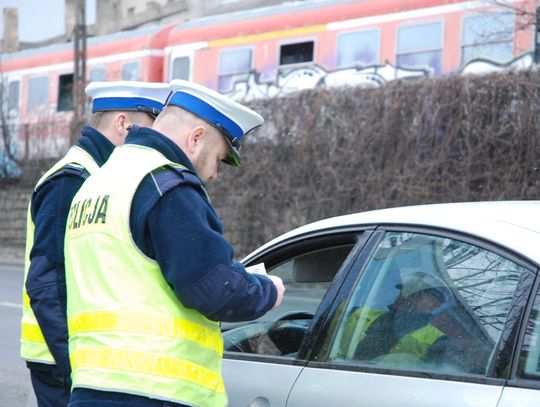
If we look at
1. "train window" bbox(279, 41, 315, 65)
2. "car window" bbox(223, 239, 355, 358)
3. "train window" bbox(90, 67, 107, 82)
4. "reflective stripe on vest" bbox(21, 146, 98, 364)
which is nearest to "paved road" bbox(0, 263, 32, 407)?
"reflective stripe on vest" bbox(21, 146, 98, 364)

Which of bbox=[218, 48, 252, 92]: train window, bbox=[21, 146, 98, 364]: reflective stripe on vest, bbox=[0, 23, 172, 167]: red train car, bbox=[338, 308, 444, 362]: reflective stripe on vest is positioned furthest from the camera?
bbox=[0, 23, 172, 167]: red train car

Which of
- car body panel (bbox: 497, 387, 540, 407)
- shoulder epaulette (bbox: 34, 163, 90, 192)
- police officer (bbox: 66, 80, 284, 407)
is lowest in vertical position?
car body panel (bbox: 497, 387, 540, 407)

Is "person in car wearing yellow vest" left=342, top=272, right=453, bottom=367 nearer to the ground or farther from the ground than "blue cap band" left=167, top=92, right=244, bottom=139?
nearer to the ground

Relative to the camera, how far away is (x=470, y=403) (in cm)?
261

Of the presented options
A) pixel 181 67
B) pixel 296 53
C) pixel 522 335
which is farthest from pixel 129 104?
pixel 181 67

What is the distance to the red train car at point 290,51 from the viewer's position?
15.5 metres

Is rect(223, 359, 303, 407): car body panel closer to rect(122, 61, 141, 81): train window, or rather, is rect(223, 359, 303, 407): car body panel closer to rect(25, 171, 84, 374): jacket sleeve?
rect(25, 171, 84, 374): jacket sleeve

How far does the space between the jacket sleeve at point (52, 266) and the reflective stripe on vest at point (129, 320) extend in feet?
1.89

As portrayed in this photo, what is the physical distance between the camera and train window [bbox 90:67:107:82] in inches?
883

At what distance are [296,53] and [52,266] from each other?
1524 centimetres

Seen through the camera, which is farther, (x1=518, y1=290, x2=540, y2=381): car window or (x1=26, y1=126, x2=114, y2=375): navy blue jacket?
(x1=26, y1=126, x2=114, y2=375): navy blue jacket

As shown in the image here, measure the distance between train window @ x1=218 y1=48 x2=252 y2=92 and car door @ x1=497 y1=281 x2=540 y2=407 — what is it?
16567 millimetres

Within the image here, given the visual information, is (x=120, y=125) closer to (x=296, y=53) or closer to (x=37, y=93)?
(x=296, y=53)

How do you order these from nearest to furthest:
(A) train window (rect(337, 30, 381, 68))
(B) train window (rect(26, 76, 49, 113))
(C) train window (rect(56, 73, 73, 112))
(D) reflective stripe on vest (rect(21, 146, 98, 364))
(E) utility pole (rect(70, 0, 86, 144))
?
(D) reflective stripe on vest (rect(21, 146, 98, 364)), (A) train window (rect(337, 30, 381, 68)), (E) utility pole (rect(70, 0, 86, 144)), (C) train window (rect(56, 73, 73, 112)), (B) train window (rect(26, 76, 49, 113))
